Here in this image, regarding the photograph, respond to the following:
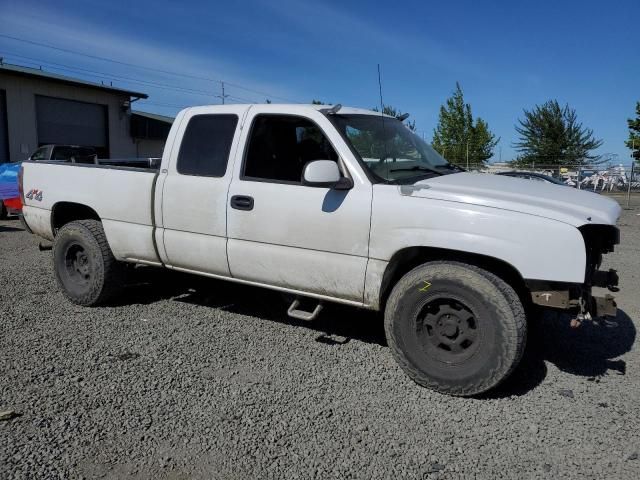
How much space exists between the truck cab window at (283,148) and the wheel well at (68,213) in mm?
2064

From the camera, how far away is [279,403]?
3.52 meters

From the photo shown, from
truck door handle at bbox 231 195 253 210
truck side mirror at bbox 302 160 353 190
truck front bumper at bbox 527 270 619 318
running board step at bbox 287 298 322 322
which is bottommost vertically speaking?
running board step at bbox 287 298 322 322

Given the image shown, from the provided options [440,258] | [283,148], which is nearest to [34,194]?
[283,148]

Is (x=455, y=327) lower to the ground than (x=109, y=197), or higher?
lower

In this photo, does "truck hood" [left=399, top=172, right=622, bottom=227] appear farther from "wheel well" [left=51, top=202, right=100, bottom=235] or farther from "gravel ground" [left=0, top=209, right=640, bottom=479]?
"wheel well" [left=51, top=202, right=100, bottom=235]

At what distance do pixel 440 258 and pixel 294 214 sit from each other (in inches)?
44.9

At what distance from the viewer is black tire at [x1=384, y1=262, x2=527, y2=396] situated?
3.47m

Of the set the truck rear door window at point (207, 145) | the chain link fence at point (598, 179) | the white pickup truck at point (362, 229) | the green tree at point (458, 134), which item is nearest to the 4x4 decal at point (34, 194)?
the white pickup truck at point (362, 229)

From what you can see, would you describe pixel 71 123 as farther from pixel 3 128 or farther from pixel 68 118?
pixel 3 128

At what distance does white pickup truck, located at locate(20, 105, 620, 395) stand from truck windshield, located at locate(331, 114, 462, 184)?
0.6 inches

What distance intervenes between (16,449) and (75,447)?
0.31 meters

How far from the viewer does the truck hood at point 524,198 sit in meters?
3.39

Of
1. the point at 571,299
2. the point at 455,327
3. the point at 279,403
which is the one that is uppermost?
the point at 571,299

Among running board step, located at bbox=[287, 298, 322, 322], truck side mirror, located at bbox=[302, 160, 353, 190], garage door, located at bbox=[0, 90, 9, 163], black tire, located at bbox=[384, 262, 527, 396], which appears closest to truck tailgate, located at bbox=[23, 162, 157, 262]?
running board step, located at bbox=[287, 298, 322, 322]
